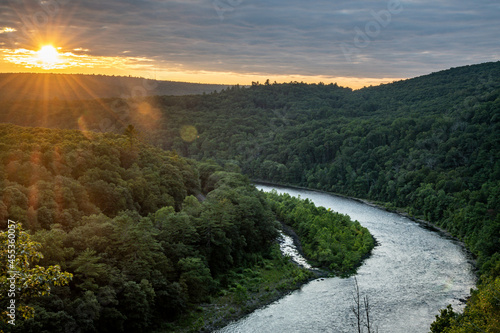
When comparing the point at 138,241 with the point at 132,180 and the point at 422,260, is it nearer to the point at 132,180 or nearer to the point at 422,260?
the point at 132,180

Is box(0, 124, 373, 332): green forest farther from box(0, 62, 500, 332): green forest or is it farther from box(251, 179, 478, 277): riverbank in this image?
box(251, 179, 478, 277): riverbank

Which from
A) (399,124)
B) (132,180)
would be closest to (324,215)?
(132,180)

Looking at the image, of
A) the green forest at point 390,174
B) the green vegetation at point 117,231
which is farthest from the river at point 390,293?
the green vegetation at point 117,231

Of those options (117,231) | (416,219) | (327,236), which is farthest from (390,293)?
(416,219)

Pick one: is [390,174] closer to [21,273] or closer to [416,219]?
[416,219]

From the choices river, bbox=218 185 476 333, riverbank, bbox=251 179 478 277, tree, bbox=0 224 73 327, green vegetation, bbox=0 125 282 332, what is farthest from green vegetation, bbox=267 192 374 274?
tree, bbox=0 224 73 327
